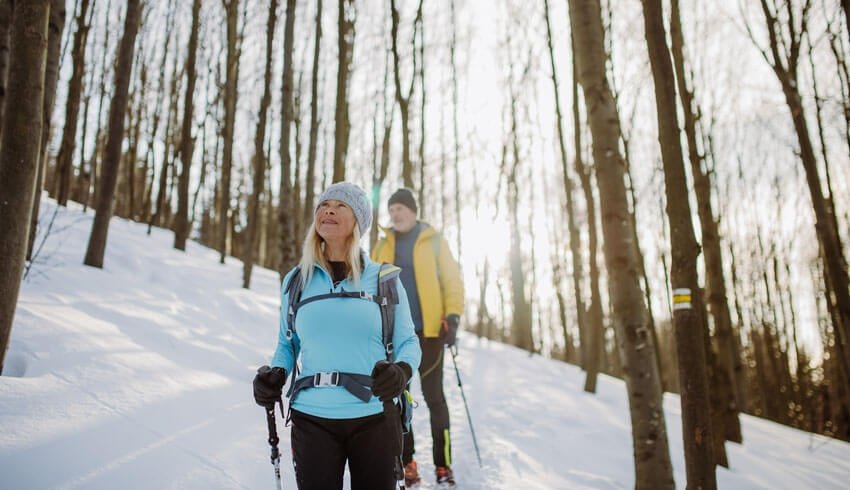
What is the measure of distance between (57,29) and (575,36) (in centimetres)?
493

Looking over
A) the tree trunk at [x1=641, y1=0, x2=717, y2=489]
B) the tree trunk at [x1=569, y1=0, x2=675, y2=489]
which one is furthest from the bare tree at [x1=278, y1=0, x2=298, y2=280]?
the tree trunk at [x1=641, y1=0, x2=717, y2=489]

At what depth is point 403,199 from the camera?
13.1ft

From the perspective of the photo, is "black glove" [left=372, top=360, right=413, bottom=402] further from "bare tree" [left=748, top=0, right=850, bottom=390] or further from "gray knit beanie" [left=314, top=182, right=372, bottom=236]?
"bare tree" [left=748, top=0, right=850, bottom=390]

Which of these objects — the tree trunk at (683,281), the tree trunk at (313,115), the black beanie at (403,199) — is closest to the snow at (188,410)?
the tree trunk at (683,281)

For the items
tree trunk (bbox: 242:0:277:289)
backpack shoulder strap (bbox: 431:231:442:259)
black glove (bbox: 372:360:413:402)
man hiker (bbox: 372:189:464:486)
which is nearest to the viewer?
black glove (bbox: 372:360:413:402)

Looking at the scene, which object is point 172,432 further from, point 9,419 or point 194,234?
point 194,234

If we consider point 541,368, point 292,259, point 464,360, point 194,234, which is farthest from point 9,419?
point 194,234

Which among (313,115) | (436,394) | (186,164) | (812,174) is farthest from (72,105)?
(812,174)

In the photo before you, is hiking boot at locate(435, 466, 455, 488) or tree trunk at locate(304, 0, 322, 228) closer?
hiking boot at locate(435, 466, 455, 488)

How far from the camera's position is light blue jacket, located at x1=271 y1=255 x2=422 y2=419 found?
198 centimetres

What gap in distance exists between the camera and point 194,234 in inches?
1335

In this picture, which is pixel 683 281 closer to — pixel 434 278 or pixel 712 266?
pixel 434 278

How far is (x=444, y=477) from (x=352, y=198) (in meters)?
2.56

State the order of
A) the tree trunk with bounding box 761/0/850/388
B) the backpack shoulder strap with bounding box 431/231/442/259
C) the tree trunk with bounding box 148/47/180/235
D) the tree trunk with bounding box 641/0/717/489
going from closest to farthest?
the tree trunk with bounding box 641/0/717/489, the backpack shoulder strap with bounding box 431/231/442/259, the tree trunk with bounding box 761/0/850/388, the tree trunk with bounding box 148/47/180/235
